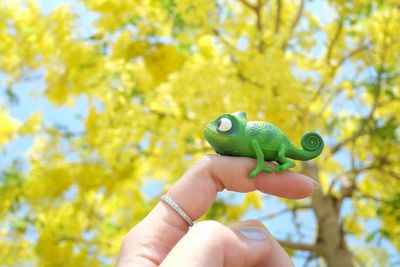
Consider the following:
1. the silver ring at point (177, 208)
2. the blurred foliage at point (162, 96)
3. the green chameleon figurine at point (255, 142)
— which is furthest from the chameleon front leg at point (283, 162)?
the blurred foliage at point (162, 96)

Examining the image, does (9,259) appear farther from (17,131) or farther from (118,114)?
(118,114)

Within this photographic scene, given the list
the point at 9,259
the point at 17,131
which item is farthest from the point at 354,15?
the point at 9,259

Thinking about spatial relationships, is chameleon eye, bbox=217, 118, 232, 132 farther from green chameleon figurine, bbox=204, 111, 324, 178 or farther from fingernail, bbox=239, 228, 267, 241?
fingernail, bbox=239, 228, 267, 241

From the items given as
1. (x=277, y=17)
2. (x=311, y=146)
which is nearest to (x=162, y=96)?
(x=277, y=17)

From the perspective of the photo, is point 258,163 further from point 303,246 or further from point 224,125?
point 303,246

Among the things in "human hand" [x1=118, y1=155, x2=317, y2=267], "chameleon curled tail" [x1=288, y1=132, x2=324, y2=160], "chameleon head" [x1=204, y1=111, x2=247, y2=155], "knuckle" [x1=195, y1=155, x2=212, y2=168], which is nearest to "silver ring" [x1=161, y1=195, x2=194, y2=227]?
"human hand" [x1=118, y1=155, x2=317, y2=267]

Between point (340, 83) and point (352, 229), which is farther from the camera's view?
point (352, 229)

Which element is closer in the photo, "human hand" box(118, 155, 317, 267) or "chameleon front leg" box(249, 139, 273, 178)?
"human hand" box(118, 155, 317, 267)

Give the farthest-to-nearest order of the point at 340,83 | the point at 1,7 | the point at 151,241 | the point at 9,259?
the point at 9,259, the point at 1,7, the point at 340,83, the point at 151,241
